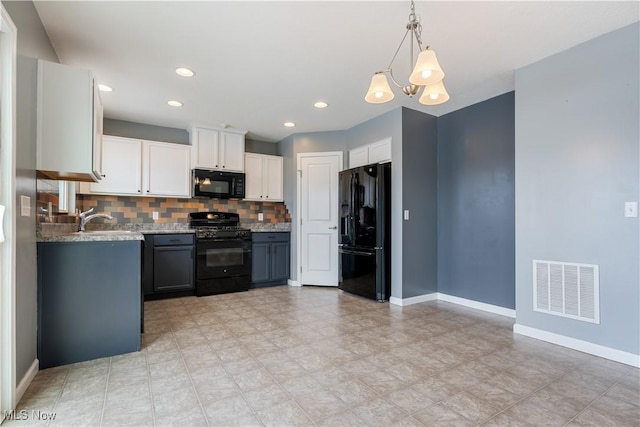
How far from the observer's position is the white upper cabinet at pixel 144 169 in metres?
4.21

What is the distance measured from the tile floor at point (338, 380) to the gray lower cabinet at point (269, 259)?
169 cm

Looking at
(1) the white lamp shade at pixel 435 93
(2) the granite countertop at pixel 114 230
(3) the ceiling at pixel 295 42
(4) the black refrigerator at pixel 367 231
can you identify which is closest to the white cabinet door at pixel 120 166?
(2) the granite countertop at pixel 114 230

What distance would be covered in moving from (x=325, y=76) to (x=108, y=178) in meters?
3.10

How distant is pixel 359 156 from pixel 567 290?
2892mm

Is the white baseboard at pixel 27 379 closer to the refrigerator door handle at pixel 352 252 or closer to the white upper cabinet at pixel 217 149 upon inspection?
the white upper cabinet at pixel 217 149

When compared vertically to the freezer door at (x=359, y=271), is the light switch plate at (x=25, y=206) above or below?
above

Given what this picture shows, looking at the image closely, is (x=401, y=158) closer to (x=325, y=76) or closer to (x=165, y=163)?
(x=325, y=76)

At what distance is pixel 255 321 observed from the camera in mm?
3260

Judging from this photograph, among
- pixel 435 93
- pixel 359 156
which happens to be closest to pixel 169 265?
pixel 359 156

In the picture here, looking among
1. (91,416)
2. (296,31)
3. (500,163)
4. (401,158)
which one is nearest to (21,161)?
(91,416)

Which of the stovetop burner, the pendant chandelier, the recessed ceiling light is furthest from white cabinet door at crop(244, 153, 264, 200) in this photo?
the pendant chandelier

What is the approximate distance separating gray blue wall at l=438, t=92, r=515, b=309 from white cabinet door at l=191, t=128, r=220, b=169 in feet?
10.4

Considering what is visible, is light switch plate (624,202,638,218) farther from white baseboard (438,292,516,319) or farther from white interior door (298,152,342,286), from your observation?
white interior door (298,152,342,286)

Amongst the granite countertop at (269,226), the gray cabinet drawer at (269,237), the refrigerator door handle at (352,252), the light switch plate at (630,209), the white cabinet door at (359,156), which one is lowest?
the refrigerator door handle at (352,252)
